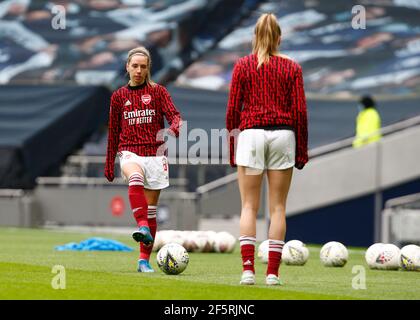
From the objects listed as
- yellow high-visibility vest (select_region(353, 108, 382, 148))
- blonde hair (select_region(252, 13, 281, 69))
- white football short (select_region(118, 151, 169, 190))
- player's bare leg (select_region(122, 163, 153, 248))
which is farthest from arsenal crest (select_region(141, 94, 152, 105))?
yellow high-visibility vest (select_region(353, 108, 382, 148))

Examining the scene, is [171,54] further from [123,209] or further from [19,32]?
[123,209]

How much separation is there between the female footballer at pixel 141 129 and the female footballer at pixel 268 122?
170cm

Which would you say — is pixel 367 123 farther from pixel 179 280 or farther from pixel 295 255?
pixel 179 280

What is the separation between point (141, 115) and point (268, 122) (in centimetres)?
211

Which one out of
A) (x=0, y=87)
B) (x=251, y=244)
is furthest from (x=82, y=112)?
(x=251, y=244)

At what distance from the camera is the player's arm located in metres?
11.0

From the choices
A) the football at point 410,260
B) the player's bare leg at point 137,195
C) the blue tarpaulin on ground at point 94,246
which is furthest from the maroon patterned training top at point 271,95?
the blue tarpaulin on ground at point 94,246

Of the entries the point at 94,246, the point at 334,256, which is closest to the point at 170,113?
the point at 334,256

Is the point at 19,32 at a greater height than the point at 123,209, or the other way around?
the point at 19,32

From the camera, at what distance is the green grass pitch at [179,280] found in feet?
27.4

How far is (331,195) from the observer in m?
21.2

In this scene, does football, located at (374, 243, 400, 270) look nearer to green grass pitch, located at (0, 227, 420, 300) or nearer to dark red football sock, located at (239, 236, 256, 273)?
green grass pitch, located at (0, 227, 420, 300)

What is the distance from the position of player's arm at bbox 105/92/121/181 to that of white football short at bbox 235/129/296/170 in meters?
2.13
